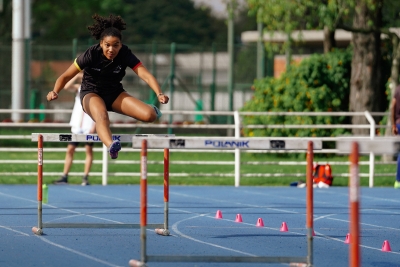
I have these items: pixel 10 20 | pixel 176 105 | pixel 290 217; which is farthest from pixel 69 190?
pixel 10 20

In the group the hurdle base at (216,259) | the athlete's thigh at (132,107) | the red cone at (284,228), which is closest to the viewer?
the hurdle base at (216,259)

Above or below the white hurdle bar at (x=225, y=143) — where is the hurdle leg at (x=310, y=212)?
below

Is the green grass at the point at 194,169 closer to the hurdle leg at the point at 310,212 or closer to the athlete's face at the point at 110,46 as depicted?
the athlete's face at the point at 110,46

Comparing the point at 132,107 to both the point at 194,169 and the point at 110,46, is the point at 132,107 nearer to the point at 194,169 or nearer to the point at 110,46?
the point at 110,46

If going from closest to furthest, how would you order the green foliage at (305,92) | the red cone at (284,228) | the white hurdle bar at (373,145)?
the white hurdle bar at (373,145) → the red cone at (284,228) → the green foliage at (305,92)

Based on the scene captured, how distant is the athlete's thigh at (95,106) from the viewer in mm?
10828

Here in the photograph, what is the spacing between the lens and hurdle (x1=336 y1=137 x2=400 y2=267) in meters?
6.55

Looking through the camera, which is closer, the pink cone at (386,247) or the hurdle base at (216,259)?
the hurdle base at (216,259)

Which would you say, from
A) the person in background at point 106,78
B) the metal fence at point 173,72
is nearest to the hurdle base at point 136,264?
the person in background at point 106,78

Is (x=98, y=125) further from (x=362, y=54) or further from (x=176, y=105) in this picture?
(x=176, y=105)

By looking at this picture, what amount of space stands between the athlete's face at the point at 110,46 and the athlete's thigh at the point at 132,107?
52 cm

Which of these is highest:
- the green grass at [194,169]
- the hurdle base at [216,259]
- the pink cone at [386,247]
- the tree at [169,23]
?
the tree at [169,23]

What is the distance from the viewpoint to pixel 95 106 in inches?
429

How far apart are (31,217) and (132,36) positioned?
78370 millimetres
